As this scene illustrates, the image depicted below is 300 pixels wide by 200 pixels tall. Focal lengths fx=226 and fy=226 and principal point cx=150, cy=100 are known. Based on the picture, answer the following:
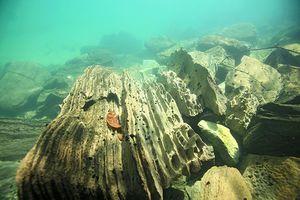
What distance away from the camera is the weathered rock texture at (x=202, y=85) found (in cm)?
551

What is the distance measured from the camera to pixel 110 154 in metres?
3.69

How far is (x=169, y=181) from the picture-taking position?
3570 millimetres

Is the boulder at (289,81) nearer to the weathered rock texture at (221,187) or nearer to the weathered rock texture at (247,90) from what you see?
the weathered rock texture at (247,90)

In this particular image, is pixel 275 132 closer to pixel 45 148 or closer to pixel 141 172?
pixel 141 172

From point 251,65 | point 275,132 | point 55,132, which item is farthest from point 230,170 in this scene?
point 251,65

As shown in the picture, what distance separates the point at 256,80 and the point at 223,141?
4.55m

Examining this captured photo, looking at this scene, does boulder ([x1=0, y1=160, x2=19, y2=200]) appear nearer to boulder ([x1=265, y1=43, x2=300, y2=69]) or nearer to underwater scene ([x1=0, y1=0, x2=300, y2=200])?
underwater scene ([x1=0, y1=0, x2=300, y2=200])

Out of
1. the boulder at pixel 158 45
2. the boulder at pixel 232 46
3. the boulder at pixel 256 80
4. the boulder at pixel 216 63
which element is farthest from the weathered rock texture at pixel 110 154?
the boulder at pixel 158 45

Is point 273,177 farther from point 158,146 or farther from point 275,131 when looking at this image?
point 158,146

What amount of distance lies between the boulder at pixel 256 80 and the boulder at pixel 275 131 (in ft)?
7.47

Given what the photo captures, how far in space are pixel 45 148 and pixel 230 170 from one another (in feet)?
10.4

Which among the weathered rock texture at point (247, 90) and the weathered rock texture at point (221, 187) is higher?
the weathered rock texture at point (247, 90)

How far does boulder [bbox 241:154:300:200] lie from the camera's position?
12.2 ft

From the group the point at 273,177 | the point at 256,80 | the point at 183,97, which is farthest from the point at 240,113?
the point at 256,80
